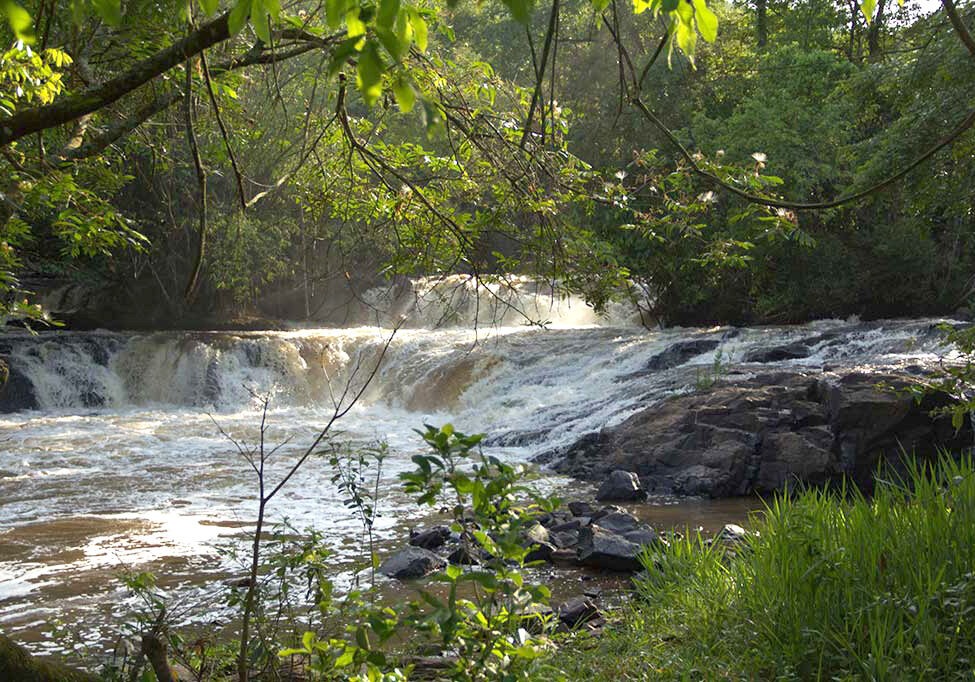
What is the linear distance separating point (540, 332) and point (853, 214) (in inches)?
268

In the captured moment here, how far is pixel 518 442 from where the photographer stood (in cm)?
1264

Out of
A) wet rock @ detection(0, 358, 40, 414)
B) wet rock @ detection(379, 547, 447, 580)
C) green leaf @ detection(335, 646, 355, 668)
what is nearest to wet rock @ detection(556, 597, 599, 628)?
wet rock @ detection(379, 547, 447, 580)

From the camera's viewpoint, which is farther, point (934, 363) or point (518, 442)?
point (518, 442)

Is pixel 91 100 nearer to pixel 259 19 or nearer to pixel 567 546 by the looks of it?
pixel 259 19

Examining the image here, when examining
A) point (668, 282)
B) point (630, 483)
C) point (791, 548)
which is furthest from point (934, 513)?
point (668, 282)

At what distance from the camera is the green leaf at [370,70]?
59.4 inches

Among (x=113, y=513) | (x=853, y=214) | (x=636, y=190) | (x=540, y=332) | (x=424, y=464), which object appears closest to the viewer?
(x=424, y=464)

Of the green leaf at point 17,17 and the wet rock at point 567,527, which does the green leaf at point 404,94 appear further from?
the wet rock at point 567,527

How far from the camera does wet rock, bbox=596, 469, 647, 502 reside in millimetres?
9344

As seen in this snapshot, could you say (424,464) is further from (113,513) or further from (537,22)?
(537,22)

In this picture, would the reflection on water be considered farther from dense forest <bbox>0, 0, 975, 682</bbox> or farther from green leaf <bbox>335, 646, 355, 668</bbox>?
green leaf <bbox>335, 646, 355, 668</bbox>

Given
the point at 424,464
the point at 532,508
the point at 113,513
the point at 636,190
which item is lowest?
the point at 113,513

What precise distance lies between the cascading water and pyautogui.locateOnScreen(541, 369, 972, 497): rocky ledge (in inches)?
39.8

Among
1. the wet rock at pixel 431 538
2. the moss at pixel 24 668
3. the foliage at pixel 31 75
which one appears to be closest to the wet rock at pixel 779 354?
the wet rock at pixel 431 538
